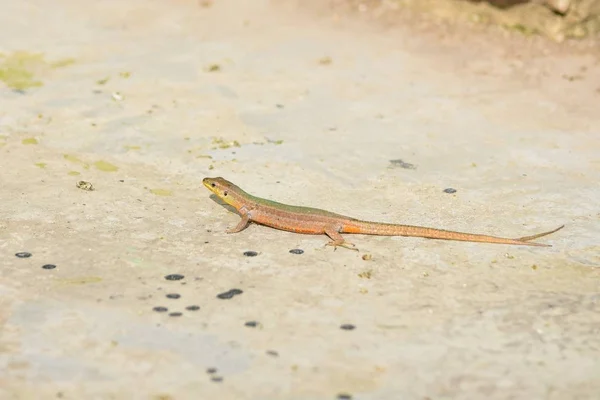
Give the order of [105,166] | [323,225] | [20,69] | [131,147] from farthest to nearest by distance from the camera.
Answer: [20,69] → [131,147] → [105,166] → [323,225]

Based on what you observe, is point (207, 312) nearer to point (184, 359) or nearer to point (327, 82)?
point (184, 359)

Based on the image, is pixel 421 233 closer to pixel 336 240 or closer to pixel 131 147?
pixel 336 240

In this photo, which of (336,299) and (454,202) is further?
(454,202)

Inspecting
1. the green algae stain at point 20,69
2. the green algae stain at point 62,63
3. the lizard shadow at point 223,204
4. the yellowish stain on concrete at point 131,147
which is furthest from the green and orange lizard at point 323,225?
the green algae stain at point 62,63

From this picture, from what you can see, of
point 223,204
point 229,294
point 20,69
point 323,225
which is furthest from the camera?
point 20,69

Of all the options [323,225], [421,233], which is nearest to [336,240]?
[323,225]

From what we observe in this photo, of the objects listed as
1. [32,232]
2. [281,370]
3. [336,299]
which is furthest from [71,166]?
[281,370]
